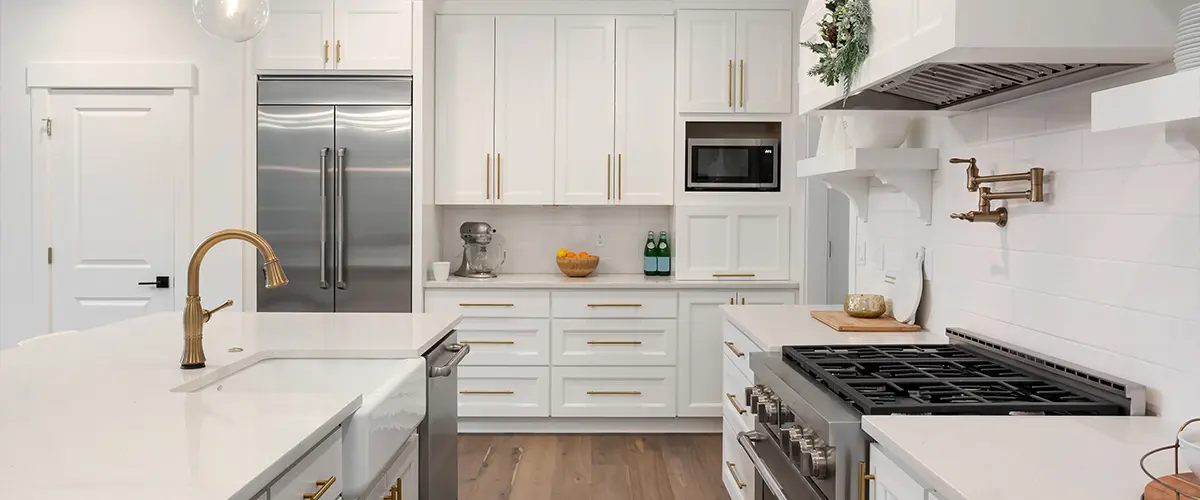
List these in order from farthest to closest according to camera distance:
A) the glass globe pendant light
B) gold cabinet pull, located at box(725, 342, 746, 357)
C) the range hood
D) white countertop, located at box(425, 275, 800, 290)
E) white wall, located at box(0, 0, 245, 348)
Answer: white countertop, located at box(425, 275, 800, 290), white wall, located at box(0, 0, 245, 348), gold cabinet pull, located at box(725, 342, 746, 357), the glass globe pendant light, the range hood

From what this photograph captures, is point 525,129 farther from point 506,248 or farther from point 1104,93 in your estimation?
point 1104,93

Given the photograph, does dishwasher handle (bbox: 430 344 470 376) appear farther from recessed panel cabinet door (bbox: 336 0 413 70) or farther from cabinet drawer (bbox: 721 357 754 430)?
recessed panel cabinet door (bbox: 336 0 413 70)

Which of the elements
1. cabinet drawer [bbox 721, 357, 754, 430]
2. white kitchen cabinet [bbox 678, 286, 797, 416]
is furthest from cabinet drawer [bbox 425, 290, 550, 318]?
cabinet drawer [bbox 721, 357, 754, 430]

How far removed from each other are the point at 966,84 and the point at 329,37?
10.8 ft

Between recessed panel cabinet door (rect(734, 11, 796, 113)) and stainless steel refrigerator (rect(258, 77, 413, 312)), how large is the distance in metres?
1.78

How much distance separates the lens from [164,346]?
2.27 m

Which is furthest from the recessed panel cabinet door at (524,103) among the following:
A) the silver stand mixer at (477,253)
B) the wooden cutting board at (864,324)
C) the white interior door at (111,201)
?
the wooden cutting board at (864,324)

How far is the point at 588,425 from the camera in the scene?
457cm

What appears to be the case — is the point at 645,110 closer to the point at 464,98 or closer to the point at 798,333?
the point at 464,98

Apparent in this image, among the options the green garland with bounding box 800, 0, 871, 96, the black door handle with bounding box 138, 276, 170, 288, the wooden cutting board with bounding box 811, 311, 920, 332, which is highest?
the green garland with bounding box 800, 0, 871, 96

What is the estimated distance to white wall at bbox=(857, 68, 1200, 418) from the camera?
1575 mm

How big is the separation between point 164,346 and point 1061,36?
2.24 m

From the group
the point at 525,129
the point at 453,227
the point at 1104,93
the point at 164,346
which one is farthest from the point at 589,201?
the point at 1104,93

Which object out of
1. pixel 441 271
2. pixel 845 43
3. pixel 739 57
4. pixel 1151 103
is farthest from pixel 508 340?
pixel 1151 103
